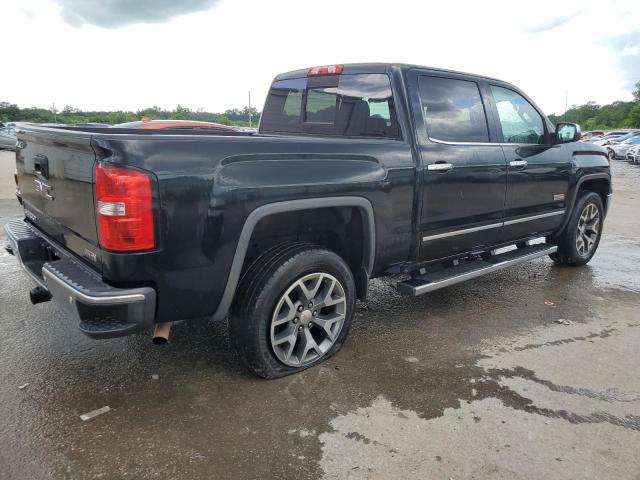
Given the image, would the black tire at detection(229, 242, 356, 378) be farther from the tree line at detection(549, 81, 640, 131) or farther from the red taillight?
the tree line at detection(549, 81, 640, 131)

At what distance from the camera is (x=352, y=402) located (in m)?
2.86

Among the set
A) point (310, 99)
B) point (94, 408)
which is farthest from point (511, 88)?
point (94, 408)

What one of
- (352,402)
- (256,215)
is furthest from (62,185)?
(352,402)

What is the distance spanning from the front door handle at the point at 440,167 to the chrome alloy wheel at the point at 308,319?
3.58 feet

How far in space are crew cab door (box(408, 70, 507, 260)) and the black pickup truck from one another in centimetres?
1

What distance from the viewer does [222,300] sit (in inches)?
108

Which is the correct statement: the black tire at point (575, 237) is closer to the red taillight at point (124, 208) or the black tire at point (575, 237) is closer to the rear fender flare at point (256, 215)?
the rear fender flare at point (256, 215)

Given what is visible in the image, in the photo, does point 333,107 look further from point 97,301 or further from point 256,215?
point 97,301

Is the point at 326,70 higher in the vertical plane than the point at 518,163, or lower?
higher

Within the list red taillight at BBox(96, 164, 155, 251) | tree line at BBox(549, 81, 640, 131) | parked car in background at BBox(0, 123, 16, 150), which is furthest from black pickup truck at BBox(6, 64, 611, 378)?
tree line at BBox(549, 81, 640, 131)

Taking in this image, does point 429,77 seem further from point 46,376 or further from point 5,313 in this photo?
point 5,313

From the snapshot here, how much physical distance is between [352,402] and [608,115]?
8561 centimetres

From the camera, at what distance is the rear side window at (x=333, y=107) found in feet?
11.9

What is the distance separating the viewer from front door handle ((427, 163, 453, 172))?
3574mm
